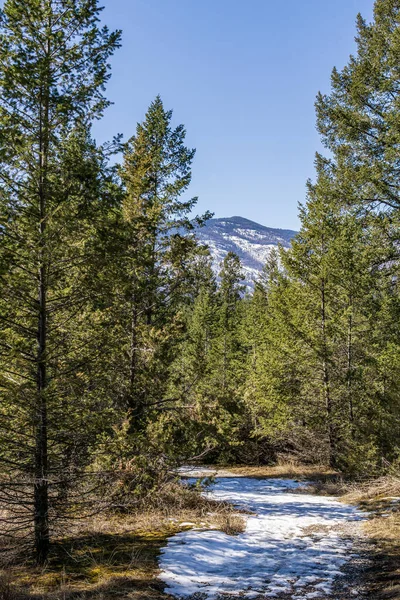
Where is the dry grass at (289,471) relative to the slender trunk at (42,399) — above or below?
below

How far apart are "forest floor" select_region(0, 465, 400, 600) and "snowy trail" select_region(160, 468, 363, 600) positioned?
0.02 meters

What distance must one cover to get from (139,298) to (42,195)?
15.6 feet

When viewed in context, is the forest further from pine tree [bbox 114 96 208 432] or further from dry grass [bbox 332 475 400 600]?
dry grass [bbox 332 475 400 600]

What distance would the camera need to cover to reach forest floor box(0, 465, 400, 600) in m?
5.59

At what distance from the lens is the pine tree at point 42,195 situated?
608 cm

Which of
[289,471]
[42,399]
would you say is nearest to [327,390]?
[289,471]

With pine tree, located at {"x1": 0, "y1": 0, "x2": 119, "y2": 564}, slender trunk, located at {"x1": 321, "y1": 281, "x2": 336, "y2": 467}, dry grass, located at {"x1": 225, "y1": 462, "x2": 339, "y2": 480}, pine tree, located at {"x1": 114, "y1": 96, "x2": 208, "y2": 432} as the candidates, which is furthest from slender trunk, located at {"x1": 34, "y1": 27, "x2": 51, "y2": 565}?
slender trunk, located at {"x1": 321, "y1": 281, "x2": 336, "y2": 467}

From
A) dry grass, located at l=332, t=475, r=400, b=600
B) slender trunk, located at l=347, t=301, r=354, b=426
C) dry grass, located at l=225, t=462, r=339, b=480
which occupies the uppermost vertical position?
slender trunk, located at l=347, t=301, r=354, b=426

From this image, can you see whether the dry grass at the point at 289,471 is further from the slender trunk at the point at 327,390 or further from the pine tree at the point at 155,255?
the pine tree at the point at 155,255

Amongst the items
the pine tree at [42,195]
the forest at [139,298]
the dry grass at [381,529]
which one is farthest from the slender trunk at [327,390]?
the pine tree at [42,195]

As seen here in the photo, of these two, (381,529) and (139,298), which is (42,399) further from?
(381,529)

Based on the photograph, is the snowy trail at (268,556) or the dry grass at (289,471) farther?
the dry grass at (289,471)

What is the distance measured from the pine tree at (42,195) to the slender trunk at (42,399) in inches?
0.6

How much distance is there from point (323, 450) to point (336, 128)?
1222 cm
